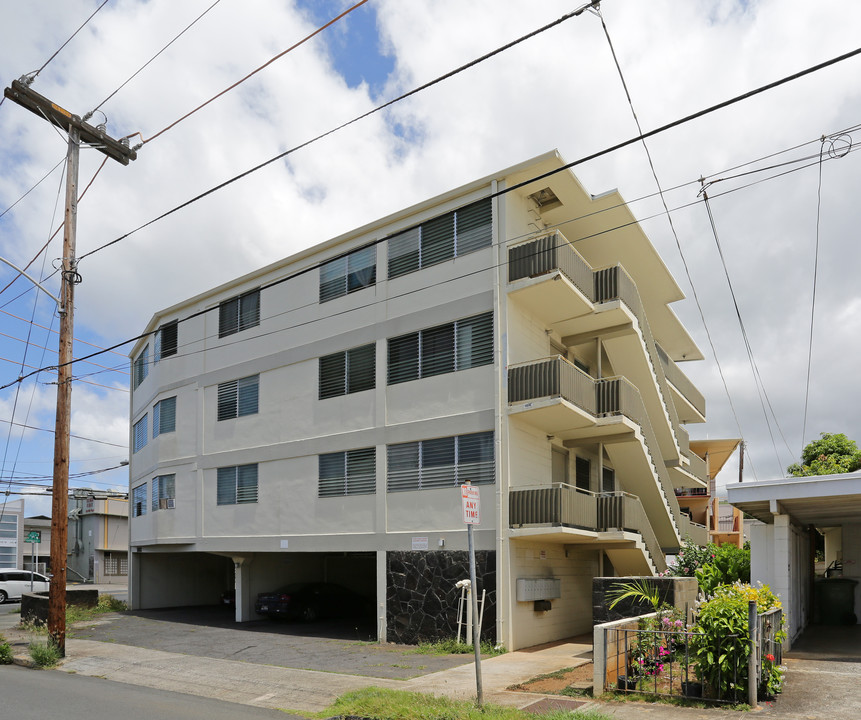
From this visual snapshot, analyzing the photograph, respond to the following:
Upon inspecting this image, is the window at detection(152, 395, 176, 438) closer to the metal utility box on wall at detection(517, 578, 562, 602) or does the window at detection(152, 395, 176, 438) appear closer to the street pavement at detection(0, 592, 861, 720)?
the street pavement at detection(0, 592, 861, 720)

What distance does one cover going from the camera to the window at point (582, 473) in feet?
72.9

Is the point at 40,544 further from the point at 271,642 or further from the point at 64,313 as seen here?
the point at 64,313

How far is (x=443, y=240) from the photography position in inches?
779

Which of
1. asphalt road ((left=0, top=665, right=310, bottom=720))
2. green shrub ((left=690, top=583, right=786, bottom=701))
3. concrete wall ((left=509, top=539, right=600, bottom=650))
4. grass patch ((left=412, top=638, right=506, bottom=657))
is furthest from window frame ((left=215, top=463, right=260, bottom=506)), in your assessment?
green shrub ((left=690, top=583, right=786, bottom=701))

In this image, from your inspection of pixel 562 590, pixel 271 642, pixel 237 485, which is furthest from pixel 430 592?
pixel 237 485

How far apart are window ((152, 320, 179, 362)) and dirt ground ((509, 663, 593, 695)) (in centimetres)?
1870

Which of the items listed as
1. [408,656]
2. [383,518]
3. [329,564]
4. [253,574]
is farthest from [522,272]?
[329,564]

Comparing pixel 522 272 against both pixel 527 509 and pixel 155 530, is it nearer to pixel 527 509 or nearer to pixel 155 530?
pixel 527 509

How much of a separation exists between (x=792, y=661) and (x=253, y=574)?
628 inches

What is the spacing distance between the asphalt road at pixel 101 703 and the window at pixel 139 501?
600 inches

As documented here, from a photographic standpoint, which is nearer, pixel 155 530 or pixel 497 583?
pixel 497 583

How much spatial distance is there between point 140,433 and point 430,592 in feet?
55.3

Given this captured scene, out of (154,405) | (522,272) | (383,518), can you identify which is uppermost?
(522,272)

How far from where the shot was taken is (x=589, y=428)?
19.7 m
